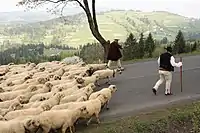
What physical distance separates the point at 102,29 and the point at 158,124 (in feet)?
256

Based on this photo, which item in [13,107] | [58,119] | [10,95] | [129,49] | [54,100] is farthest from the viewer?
[129,49]

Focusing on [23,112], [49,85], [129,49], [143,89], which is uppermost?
[49,85]

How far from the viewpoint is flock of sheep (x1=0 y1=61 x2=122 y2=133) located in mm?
11969

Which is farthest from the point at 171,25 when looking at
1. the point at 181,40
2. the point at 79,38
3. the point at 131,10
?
the point at 181,40

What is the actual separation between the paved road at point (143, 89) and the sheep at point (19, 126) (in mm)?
3358

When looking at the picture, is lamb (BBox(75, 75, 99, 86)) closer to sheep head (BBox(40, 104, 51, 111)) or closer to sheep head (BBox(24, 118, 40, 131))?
sheep head (BBox(40, 104, 51, 111))

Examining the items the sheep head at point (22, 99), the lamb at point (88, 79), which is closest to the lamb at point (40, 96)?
the sheep head at point (22, 99)

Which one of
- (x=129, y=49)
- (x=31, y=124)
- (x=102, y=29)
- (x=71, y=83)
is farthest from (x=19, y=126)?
(x=102, y=29)

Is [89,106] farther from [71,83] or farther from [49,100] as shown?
[71,83]

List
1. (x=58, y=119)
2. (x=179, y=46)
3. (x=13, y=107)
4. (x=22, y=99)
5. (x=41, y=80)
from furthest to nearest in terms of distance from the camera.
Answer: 1. (x=179, y=46)
2. (x=41, y=80)
3. (x=22, y=99)
4. (x=13, y=107)
5. (x=58, y=119)

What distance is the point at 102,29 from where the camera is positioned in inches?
3526

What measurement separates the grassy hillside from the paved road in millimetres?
49066

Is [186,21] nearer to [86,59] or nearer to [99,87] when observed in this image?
[86,59]

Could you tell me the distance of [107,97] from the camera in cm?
1470
